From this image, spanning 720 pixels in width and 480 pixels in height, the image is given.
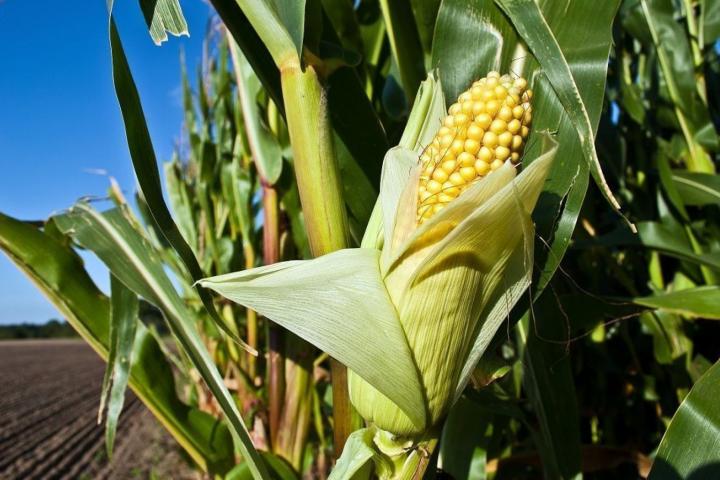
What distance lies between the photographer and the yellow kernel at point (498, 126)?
0.48 m

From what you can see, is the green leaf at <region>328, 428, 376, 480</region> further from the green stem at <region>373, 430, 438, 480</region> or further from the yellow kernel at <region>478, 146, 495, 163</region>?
the yellow kernel at <region>478, 146, 495, 163</region>

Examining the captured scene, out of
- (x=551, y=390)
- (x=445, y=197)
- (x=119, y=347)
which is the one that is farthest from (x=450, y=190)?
(x=119, y=347)

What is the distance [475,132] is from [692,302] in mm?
600

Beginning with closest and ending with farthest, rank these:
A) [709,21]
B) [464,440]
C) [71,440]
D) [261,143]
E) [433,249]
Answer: [433,249] → [464,440] → [261,143] → [709,21] → [71,440]

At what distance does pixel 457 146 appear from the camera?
0.49 meters

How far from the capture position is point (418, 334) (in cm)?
47

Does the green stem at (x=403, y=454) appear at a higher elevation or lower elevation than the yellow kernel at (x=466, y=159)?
lower

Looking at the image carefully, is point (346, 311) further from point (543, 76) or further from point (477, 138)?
point (543, 76)

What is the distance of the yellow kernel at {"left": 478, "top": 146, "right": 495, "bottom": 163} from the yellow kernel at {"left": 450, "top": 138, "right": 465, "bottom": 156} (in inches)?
0.7

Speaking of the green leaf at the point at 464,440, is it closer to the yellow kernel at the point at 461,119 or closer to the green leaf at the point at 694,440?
the green leaf at the point at 694,440

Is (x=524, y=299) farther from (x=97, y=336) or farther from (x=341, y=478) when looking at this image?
(x=97, y=336)

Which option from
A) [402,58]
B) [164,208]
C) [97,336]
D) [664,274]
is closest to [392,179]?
[164,208]

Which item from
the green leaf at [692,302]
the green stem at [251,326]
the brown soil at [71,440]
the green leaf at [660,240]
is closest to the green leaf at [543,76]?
the green leaf at [692,302]

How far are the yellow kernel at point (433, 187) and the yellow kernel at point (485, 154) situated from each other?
0.04 meters
